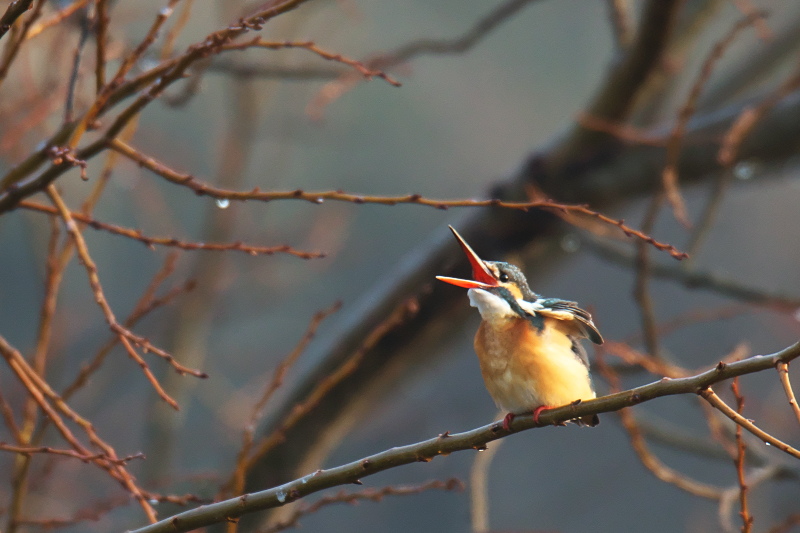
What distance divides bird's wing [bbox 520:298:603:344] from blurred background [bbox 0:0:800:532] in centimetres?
86

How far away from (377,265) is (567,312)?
2427 millimetres

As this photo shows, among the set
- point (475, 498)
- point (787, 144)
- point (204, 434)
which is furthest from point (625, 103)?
point (204, 434)

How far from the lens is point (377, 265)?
2906mm

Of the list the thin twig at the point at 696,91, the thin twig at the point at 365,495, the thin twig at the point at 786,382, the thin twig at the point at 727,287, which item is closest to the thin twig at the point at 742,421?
the thin twig at the point at 786,382

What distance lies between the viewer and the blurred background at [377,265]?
6.76ft

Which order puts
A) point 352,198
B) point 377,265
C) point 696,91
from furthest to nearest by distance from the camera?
point 377,265, point 696,91, point 352,198

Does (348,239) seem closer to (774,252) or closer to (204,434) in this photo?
(204,434)

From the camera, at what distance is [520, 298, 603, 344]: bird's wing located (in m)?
0.49

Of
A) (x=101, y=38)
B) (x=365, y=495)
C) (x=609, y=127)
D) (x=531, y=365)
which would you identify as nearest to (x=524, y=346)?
(x=531, y=365)

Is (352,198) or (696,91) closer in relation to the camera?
(352,198)

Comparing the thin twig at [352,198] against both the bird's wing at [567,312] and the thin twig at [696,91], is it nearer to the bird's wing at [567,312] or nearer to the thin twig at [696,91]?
the bird's wing at [567,312]

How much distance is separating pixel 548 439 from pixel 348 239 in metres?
1.21

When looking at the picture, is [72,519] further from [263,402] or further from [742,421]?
[742,421]

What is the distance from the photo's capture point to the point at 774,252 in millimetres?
2689
